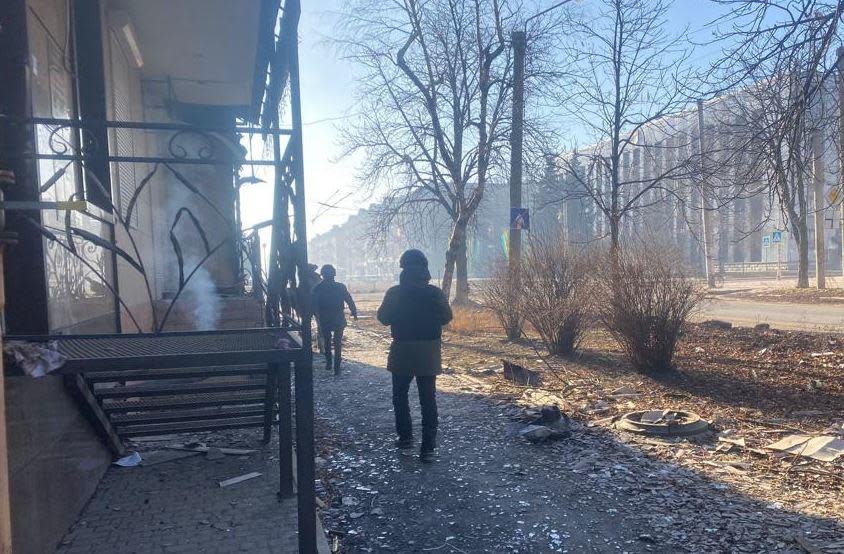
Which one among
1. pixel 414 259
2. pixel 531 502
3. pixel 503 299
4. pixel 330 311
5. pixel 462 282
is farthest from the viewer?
pixel 462 282

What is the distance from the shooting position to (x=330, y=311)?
8.95 m

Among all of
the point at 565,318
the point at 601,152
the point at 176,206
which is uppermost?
the point at 601,152

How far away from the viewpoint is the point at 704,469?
13.9 feet

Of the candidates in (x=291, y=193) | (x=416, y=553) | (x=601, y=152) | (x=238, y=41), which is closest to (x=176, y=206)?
(x=238, y=41)

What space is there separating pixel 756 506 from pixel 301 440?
2.81 meters

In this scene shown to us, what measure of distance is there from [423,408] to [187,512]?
6.19ft

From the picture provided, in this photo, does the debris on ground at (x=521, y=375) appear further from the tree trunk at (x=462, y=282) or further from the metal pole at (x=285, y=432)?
the tree trunk at (x=462, y=282)

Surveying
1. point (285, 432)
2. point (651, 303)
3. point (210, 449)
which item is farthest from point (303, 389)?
point (651, 303)

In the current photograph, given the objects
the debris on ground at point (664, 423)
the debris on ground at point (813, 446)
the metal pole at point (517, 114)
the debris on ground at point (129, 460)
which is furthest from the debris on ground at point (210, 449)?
the metal pole at point (517, 114)

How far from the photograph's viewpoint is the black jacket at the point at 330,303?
29.2 feet

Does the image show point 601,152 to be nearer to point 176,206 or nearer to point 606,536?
point 176,206

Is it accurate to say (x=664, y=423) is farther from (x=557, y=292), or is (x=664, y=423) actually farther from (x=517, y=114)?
(x=517, y=114)

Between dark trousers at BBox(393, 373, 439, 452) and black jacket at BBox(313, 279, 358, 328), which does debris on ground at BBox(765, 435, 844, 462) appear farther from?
black jacket at BBox(313, 279, 358, 328)

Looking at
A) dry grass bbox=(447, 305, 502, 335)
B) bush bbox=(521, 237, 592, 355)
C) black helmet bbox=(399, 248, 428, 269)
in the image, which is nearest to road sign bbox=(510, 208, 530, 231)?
bush bbox=(521, 237, 592, 355)
